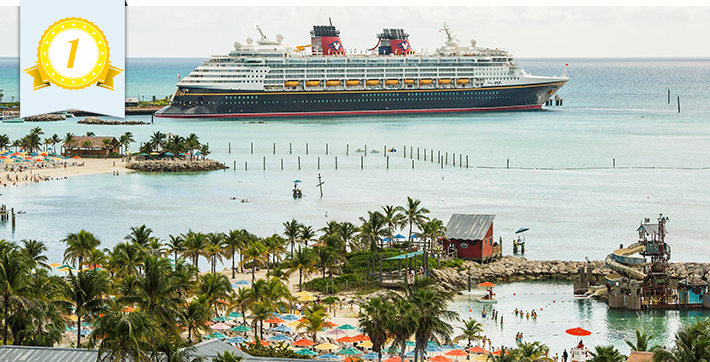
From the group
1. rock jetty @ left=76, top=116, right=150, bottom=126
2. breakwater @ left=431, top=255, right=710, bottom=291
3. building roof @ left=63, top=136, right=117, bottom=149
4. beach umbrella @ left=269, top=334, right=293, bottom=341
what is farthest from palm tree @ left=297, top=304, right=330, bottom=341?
rock jetty @ left=76, top=116, right=150, bottom=126

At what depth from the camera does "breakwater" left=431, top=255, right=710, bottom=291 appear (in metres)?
46.6

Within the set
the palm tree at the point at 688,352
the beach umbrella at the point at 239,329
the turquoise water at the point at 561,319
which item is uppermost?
the palm tree at the point at 688,352

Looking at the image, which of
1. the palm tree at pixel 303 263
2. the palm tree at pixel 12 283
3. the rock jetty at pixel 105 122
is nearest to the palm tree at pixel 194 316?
the palm tree at pixel 12 283

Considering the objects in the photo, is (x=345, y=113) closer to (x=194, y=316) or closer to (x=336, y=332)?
(x=336, y=332)

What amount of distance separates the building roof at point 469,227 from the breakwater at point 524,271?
1.58 meters

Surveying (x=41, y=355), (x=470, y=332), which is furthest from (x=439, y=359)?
(x=41, y=355)

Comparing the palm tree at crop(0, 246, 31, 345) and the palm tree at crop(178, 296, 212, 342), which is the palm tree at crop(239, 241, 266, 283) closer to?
the palm tree at crop(178, 296, 212, 342)

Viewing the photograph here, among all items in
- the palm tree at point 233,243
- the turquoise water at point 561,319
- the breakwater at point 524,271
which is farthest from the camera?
the breakwater at point 524,271

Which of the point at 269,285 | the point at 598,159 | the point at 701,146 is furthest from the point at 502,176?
the point at 269,285

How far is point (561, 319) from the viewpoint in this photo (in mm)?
41938

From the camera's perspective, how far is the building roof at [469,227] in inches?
1980

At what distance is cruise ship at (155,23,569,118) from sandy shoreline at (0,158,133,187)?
4901cm

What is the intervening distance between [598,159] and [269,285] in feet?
230

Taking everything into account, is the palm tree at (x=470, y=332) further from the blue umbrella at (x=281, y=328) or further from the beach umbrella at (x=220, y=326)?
the beach umbrella at (x=220, y=326)
